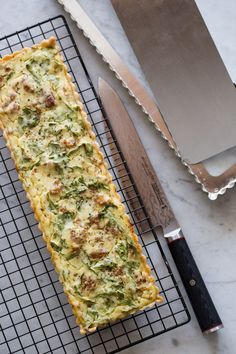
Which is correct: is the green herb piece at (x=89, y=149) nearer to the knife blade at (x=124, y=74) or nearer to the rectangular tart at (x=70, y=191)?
the rectangular tart at (x=70, y=191)

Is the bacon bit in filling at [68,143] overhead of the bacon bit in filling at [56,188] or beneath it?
overhead

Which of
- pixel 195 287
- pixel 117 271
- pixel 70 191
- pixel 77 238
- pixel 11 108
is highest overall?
pixel 11 108

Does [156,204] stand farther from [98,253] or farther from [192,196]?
[98,253]

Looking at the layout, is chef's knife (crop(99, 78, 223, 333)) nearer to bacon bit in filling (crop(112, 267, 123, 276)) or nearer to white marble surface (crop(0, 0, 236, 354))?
white marble surface (crop(0, 0, 236, 354))

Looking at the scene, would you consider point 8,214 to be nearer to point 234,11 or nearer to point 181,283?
point 181,283

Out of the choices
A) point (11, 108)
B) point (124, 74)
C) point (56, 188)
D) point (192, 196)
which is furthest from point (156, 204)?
point (11, 108)

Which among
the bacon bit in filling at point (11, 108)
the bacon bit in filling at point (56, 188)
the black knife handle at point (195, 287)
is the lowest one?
the black knife handle at point (195, 287)

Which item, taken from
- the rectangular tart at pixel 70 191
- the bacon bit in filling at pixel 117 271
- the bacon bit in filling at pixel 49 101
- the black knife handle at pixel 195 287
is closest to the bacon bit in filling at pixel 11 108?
the rectangular tart at pixel 70 191
